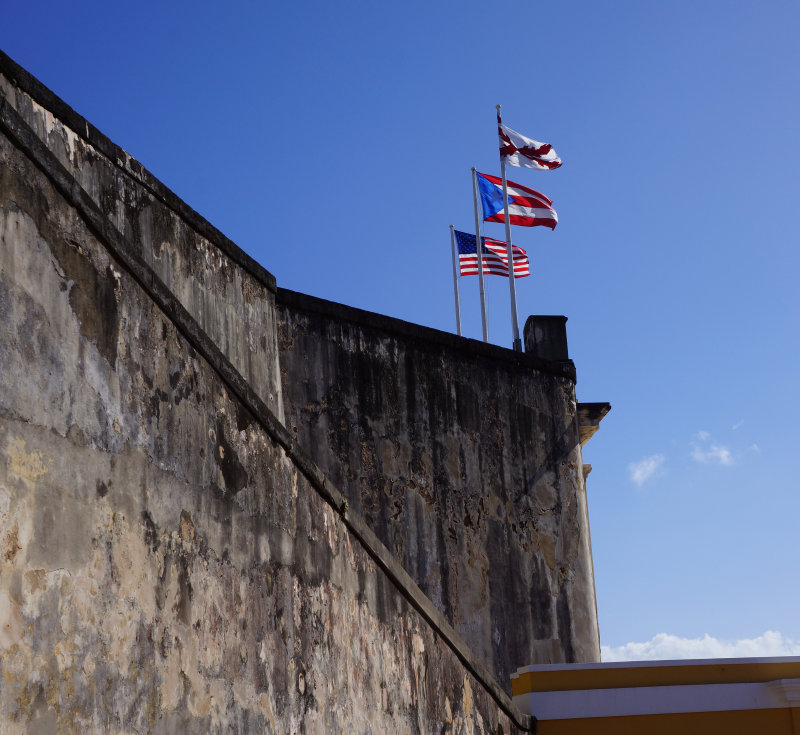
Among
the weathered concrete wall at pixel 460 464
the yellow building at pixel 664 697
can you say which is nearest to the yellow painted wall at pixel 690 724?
the yellow building at pixel 664 697

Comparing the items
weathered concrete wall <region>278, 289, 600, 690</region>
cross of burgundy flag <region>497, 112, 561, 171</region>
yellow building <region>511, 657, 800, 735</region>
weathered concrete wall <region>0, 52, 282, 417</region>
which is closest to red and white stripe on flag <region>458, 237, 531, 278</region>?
cross of burgundy flag <region>497, 112, 561, 171</region>

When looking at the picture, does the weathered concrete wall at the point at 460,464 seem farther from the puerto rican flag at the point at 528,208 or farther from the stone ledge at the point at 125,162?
the puerto rican flag at the point at 528,208

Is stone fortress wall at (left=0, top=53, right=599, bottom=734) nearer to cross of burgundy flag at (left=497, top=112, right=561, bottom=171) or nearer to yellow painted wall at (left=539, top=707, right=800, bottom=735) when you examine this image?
yellow painted wall at (left=539, top=707, right=800, bottom=735)

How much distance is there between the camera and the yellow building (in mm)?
7465

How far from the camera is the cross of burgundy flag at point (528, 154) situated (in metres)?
15.1

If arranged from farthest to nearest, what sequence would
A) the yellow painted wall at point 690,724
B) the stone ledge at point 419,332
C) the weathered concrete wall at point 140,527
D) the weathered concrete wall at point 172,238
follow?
the stone ledge at point 419,332
the yellow painted wall at point 690,724
the weathered concrete wall at point 172,238
the weathered concrete wall at point 140,527

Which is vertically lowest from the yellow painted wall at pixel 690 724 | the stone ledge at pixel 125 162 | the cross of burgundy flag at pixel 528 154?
the yellow painted wall at pixel 690 724

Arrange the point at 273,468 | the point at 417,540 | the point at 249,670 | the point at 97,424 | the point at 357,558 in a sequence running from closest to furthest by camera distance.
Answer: the point at 97,424
the point at 249,670
the point at 273,468
the point at 357,558
the point at 417,540

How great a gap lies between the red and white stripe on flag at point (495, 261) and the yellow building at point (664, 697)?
27.1 ft

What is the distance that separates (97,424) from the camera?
379 cm

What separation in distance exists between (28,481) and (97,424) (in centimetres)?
45

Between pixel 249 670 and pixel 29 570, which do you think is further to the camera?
pixel 249 670

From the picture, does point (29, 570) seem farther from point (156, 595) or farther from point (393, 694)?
point (393, 694)

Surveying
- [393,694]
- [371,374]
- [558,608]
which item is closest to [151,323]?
[393,694]
